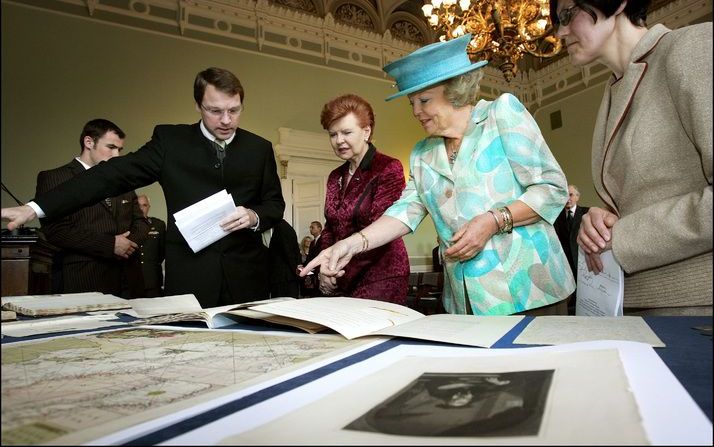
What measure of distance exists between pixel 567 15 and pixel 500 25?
3.85m

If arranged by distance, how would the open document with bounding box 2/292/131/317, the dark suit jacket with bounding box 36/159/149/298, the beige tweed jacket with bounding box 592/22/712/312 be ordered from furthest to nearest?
1. the dark suit jacket with bounding box 36/159/149/298
2. the open document with bounding box 2/292/131/317
3. the beige tweed jacket with bounding box 592/22/712/312

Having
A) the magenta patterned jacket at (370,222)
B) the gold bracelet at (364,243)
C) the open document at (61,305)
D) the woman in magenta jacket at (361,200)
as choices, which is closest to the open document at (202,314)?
the open document at (61,305)

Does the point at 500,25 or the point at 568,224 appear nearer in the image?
the point at 568,224

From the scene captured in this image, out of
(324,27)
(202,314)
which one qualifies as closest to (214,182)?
(202,314)

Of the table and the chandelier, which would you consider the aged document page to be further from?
the chandelier

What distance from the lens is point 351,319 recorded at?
90cm

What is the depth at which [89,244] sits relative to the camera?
2.61m

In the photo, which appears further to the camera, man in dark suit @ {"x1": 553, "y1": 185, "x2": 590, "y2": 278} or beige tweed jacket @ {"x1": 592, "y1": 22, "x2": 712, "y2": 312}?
man in dark suit @ {"x1": 553, "y1": 185, "x2": 590, "y2": 278}

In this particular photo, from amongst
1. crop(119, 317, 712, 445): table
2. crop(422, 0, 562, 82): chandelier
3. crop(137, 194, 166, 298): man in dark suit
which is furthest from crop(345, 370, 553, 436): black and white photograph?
crop(422, 0, 562, 82): chandelier

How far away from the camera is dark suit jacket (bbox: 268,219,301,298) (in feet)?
7.83

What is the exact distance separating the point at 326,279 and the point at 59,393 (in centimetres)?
111

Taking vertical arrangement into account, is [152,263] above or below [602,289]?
above

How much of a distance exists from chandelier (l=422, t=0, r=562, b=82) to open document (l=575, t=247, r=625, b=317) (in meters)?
3.85

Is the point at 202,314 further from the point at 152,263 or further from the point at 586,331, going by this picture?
the point at 152,263
